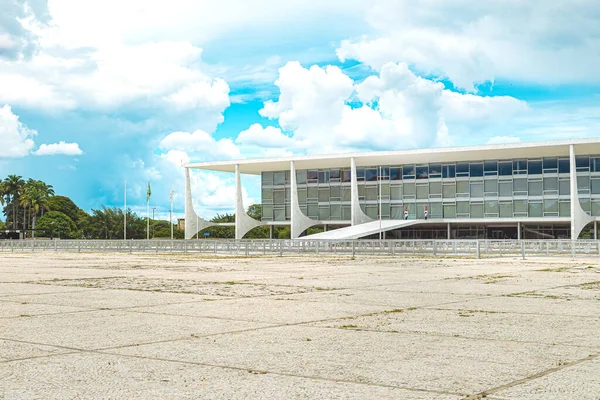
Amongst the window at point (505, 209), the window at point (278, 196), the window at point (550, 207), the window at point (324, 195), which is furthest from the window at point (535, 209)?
the window at point (278, 196)

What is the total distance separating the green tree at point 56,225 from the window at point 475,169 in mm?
75051

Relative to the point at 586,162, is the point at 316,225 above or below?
below

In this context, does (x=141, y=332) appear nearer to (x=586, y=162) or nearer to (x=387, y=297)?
(x=387, y=297)

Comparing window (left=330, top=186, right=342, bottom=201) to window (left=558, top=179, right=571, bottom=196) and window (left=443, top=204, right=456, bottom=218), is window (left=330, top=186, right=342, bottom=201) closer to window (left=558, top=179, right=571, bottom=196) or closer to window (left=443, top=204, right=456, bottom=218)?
window (left=443, top=204, right=456, bottom=218)

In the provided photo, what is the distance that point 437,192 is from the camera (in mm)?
84875

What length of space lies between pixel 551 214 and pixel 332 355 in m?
76.6

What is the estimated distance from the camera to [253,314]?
447 inches

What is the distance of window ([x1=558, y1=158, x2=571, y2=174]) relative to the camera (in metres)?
79.2

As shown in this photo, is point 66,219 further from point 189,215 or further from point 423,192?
point 423,192

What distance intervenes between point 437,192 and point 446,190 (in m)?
1.10

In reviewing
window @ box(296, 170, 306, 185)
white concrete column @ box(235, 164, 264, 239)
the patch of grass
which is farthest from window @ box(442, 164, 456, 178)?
the patch of grass

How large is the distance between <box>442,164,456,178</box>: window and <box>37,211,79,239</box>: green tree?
71.8m

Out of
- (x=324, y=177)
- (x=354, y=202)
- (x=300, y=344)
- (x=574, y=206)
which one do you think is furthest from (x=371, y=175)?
(x=300, y=344)

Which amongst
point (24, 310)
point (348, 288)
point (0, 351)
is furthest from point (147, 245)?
point (0, 351)
